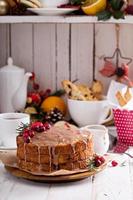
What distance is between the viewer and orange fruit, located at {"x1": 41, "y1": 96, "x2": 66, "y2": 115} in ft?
6.62

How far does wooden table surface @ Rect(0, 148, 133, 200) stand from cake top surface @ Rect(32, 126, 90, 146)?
0.11 metres

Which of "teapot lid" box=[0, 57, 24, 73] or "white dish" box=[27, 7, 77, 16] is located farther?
"teapot lid" box=[0, 57, 24, 73]

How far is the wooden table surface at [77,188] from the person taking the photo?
130cm

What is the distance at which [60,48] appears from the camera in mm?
2084

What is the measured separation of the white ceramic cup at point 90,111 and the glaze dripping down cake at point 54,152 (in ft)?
1.59

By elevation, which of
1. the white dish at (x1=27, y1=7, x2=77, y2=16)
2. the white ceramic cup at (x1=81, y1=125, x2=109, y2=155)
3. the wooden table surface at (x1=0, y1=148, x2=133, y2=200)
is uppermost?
the white dish at (x1=27, y1=7, x2=77, y2=16)

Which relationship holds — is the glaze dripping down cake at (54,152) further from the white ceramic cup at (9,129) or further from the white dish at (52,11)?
the white dish at (52,11)

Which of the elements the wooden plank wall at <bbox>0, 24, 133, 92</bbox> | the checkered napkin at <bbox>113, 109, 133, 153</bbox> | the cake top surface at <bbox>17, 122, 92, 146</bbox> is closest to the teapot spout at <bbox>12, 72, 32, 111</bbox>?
the wooden plank wall at <bbox>0, 24, 133, 92</bbox>

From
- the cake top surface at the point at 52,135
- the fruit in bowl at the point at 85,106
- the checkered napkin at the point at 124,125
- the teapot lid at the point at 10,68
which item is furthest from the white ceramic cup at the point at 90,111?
the cake top surface at the point at 52,135

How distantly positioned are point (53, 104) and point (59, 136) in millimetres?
608

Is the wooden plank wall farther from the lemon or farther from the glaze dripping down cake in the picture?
the glaze dripping down cake

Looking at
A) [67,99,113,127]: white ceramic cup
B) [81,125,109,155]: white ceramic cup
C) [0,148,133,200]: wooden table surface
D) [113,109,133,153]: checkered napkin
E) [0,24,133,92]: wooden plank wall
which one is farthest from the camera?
[0,24,133,92]: wooden plank wall

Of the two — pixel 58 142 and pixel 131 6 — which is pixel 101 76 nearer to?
pixel 131 6

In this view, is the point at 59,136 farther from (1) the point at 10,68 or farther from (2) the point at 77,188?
(1) the point at 10,68
